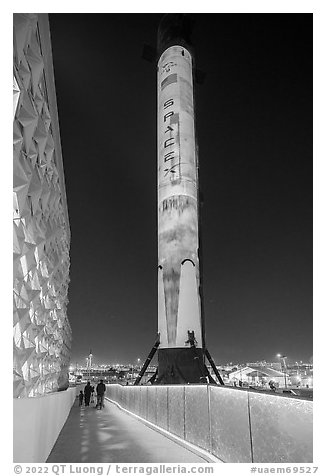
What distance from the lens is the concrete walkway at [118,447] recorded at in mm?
8625

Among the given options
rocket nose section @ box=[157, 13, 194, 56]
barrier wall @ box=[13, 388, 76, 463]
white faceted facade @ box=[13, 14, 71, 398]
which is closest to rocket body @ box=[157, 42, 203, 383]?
rocket nose section @ box=[157, 13, 194, 56]

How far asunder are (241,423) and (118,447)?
163 inches

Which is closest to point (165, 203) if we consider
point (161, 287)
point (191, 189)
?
point (191, 189)

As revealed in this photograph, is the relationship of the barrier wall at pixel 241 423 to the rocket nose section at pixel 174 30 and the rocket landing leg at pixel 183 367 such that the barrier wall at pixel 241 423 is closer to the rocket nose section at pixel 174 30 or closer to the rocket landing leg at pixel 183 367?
the rocket landing leg at pixel 183 367

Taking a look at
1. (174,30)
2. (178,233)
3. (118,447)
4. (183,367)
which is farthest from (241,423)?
(174,30)

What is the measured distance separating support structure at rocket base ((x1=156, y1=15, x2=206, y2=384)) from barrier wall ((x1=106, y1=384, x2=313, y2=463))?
999 cm

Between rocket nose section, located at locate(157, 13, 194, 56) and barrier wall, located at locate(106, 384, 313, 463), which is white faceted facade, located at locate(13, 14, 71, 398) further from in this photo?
rocket nose section, located at locate(157, 13, 194, 56)

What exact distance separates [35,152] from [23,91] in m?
2.55

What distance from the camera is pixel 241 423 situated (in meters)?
7.34

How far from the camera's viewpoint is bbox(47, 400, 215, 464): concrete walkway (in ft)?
28.3

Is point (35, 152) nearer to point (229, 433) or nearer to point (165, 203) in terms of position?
point (229, 433)
